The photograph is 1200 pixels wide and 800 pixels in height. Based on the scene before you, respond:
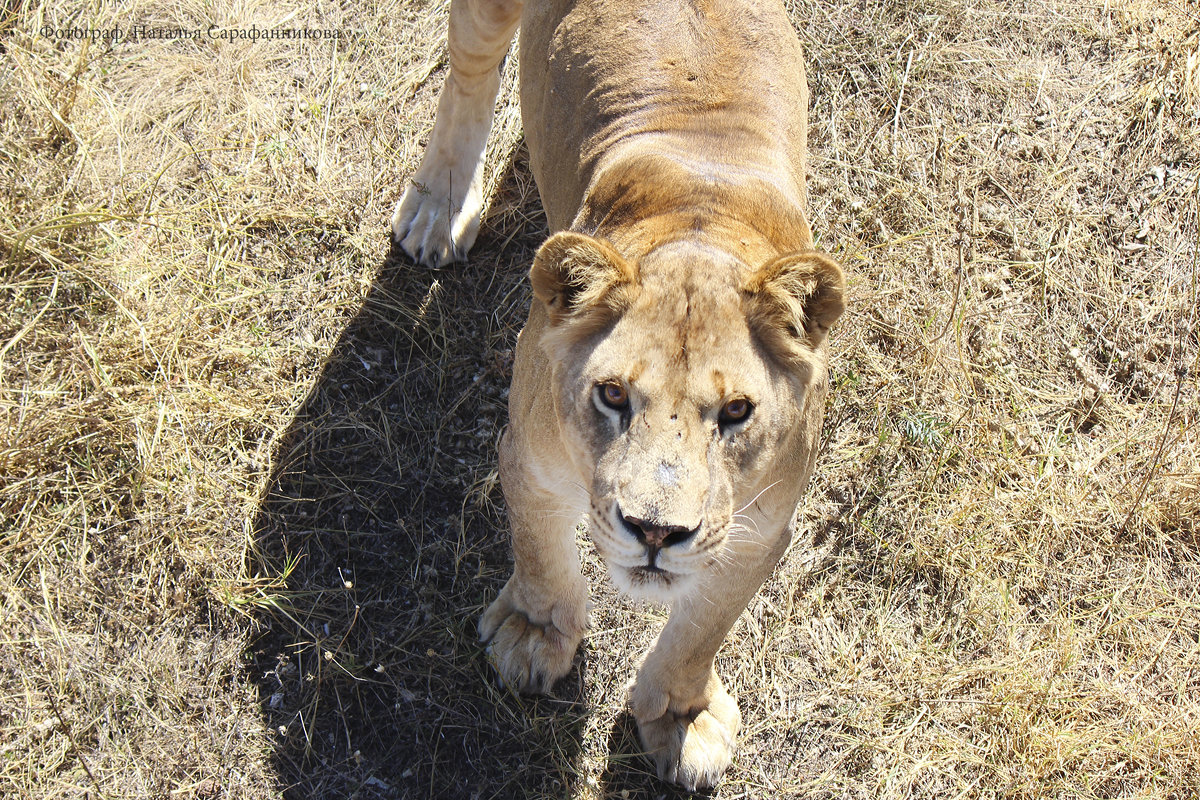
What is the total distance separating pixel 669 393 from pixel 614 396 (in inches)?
6.5

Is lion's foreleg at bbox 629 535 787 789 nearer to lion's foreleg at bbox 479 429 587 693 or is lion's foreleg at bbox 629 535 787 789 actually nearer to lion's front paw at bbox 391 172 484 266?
lion's foreleg at bbox 479 429 587 693

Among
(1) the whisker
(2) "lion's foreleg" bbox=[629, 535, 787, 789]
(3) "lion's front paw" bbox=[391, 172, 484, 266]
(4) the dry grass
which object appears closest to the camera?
(1) the whisker

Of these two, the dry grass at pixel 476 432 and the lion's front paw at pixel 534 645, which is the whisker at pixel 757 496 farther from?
the dry grass at pixel 476 432

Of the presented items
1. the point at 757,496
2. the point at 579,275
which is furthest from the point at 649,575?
the point at 579,275

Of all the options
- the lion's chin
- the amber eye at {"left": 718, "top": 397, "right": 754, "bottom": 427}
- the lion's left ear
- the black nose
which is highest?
the lion's left ear

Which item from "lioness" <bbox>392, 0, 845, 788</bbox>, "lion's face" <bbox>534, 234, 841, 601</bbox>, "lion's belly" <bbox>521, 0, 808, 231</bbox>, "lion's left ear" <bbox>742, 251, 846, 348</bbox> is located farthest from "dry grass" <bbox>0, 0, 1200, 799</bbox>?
"lion's left ear" <bbox>742, 251, 846, 348</bbox>

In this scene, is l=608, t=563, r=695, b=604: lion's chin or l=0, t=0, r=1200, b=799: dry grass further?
l=0, t=0, r=1200, b=799: dry grass

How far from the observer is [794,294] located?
2801mm

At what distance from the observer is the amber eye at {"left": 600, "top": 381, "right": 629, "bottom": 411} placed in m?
2.74

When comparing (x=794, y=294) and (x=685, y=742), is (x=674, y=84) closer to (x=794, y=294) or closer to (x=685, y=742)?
(x=794, y=294)

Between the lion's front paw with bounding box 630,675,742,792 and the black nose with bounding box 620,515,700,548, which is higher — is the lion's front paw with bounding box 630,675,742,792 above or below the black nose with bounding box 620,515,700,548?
below

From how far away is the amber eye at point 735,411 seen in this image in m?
2.75

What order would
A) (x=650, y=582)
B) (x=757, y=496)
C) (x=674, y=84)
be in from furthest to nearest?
(x=674, y=84) < (x=757, y=496) < (x=650, y=582)

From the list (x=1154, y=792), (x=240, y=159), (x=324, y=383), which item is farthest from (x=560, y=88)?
(x=1154, y=792)
